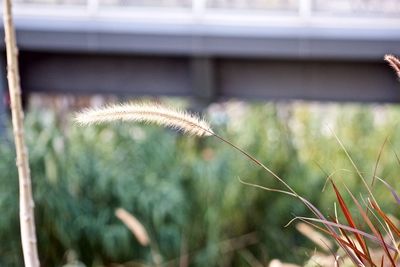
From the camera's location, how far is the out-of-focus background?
289 inches

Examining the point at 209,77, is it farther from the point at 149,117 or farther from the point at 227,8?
the point at 149,117

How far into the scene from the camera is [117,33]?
11.7 m

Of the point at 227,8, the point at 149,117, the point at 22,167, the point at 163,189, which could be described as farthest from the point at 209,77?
the point at 149,117

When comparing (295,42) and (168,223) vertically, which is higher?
(295,42)

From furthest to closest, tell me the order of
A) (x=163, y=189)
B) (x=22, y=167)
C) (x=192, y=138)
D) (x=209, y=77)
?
(x=209, y=77), (x=192, y=138), (x=163, y=189), (x=22, y=167)

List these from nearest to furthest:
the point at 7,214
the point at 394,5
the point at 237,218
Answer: the point at 7,214 → the point at 237,218 → the point at 394,5

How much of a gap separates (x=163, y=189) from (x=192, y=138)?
1.17 meters

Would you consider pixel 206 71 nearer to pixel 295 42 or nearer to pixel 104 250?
pixel 295 42

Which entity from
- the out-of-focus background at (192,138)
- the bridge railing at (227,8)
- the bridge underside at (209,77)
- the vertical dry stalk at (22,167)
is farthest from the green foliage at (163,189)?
the vertical dry stalk at (22,167)

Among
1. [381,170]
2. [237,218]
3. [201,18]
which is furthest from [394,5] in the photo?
[237,218]

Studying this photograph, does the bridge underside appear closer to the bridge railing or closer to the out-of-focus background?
the out-of-focus background

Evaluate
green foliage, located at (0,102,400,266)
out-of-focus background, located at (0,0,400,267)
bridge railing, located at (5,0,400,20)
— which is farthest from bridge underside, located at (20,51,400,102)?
green foliage, located at (0,102,400,266)

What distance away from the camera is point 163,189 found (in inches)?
298

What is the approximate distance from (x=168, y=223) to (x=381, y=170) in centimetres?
243
